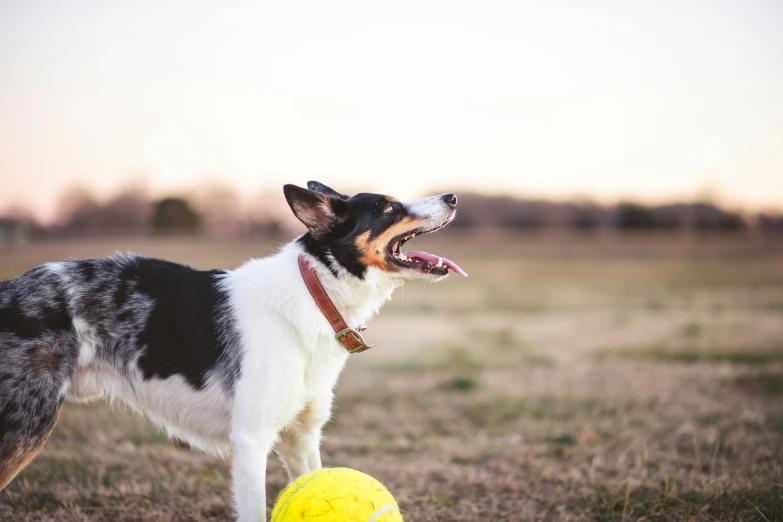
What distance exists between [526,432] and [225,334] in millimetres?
4489

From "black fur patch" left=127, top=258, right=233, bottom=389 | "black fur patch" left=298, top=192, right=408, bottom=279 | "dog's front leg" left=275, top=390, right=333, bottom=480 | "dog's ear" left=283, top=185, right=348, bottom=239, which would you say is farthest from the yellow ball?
"dog's ear" left=283, top=185, right=348, bottom=239

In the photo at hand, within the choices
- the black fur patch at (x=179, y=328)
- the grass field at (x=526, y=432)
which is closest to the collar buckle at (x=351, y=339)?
the black fur patch at (x=179, y=328)

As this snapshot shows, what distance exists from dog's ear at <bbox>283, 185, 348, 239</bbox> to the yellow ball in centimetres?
156

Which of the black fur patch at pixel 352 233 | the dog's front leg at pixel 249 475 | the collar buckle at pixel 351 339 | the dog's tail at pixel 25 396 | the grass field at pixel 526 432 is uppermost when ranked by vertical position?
the black fur patch at pixel 352 233

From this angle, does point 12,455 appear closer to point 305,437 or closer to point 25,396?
point 25,396

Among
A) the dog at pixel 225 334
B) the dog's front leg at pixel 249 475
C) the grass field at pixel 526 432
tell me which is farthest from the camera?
the grass field at pixel 526 432

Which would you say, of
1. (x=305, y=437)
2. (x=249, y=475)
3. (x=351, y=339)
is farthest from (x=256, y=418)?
(x=351, y=339)

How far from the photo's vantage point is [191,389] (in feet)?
13.4

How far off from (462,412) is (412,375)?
2.47m

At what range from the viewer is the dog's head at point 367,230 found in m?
4.12

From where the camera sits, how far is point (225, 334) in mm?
4051

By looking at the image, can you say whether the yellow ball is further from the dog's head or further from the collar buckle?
the dog's head

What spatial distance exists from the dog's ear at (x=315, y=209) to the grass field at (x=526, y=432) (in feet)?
7.29

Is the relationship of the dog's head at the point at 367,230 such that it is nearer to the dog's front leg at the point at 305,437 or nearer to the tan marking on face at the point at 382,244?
the tan marking on face at the point at 382,244
